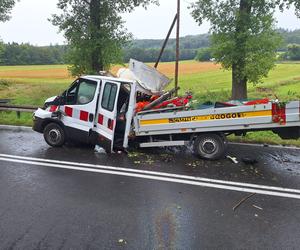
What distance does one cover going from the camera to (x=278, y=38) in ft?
57.8

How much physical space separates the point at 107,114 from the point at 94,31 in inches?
418

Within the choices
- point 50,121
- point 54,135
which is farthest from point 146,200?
point 50,121

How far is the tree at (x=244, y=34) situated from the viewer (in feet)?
57.2

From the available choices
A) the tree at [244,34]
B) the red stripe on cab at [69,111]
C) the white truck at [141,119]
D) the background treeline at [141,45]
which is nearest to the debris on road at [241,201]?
the white truck at [141,119]

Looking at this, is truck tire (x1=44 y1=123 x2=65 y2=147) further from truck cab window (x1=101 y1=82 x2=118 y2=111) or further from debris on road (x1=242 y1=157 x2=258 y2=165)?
debris on road (x1=242 y1=157 x2=258 y2=165)

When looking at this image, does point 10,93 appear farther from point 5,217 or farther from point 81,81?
point 5,217

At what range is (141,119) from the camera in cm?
981

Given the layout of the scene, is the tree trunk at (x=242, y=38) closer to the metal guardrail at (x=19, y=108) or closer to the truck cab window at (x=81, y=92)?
the metal guardrail at (x=19, y=108)

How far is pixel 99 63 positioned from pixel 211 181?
13697 mm

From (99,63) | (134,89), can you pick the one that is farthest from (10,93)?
(134,89)

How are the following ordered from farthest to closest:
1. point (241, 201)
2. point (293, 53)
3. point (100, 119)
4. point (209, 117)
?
1. point (293, 53)
2. point (100, 119)
3. point (209, 117)
4. point (241, 201)

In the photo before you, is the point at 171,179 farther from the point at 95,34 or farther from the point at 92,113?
the point at 95,34

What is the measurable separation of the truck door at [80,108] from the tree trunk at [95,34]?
9416mm

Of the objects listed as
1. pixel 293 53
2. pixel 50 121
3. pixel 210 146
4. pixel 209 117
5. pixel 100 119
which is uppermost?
pixel 293 53
